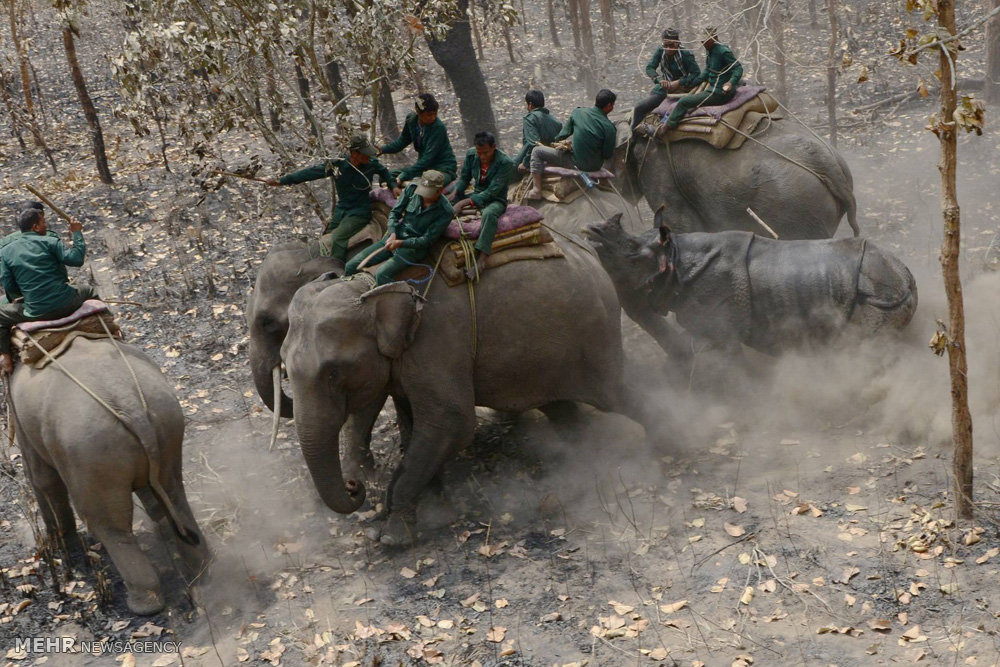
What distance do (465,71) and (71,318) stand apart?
28.5 ft

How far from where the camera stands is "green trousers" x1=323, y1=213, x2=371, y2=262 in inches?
340

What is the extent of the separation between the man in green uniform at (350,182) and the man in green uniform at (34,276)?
2125 mm

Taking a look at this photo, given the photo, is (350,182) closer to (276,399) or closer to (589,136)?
(276,399)

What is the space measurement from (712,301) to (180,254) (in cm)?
771

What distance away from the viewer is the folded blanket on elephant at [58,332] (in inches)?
283

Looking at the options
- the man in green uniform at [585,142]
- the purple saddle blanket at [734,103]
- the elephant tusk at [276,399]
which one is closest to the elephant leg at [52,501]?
the elephant tusk at [276,399]

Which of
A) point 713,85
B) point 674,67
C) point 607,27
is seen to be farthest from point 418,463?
point 607,27

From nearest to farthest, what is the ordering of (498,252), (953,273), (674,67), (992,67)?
(953,273) < (498,252) < (674,67) < (992,67)

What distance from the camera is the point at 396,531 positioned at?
24.9 feet

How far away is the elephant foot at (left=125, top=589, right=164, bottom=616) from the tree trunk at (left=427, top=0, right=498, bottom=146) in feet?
31.1

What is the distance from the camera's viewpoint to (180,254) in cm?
1336

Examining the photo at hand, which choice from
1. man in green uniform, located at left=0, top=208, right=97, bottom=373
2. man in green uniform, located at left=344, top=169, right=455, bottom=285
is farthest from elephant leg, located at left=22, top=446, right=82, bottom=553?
man in green uniform, located at left=344, top=169, right=455, bottom=285

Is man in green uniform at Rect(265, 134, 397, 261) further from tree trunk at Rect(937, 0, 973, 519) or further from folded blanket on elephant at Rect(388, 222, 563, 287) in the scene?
tree trunk at Rect(937, 0, 973, 519)

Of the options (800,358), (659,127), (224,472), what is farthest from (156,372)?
(659,127)
